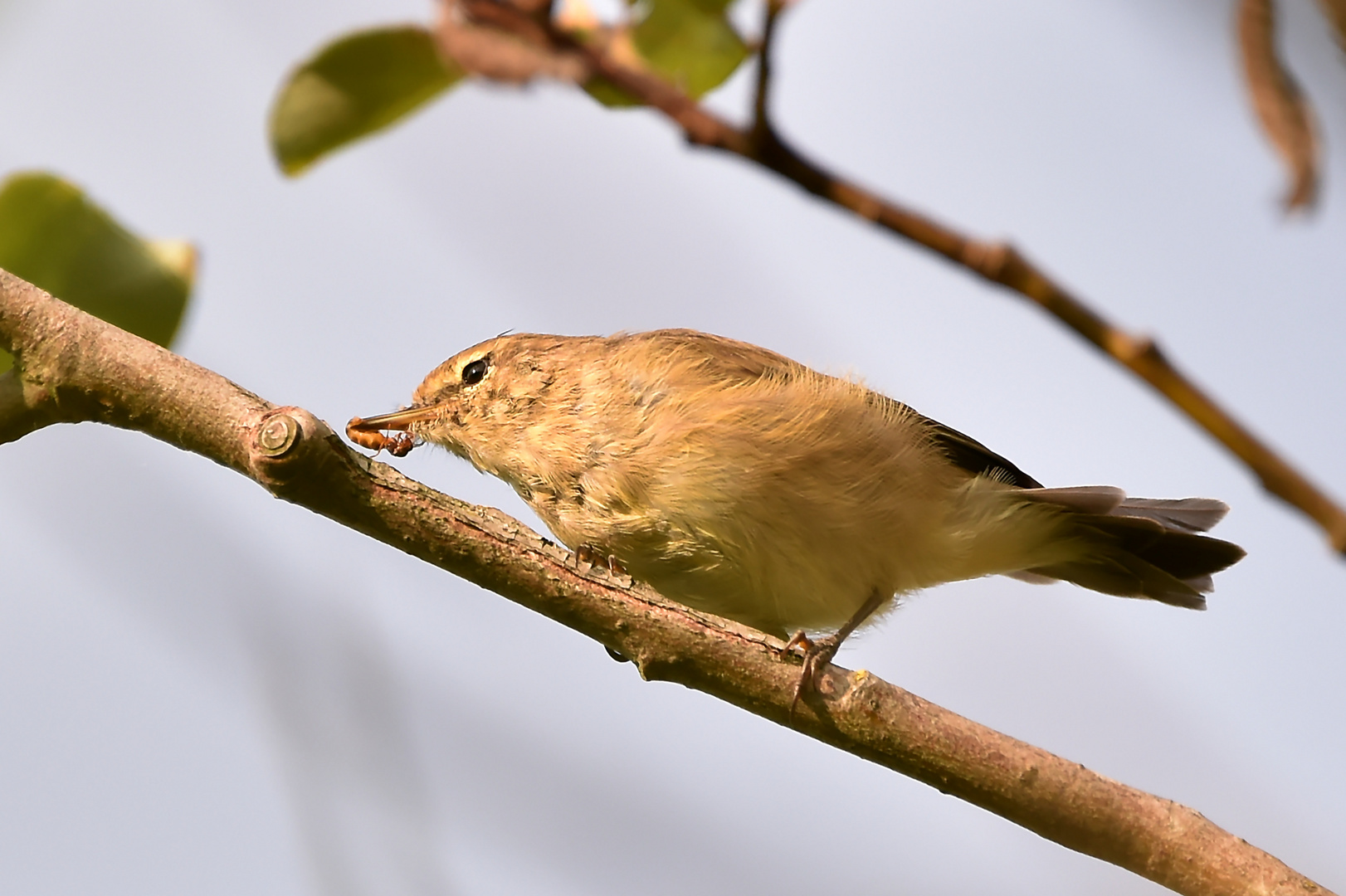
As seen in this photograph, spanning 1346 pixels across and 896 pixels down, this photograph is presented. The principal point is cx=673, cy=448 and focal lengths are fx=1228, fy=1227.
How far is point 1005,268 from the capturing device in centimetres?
127

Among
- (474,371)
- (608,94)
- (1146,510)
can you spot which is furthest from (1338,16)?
(474,371)

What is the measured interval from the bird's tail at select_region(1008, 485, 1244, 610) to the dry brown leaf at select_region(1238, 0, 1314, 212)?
2240 mm

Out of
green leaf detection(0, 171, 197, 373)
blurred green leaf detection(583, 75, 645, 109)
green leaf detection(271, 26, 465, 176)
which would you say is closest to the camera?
blurred green leaf detection(583, 75, 645, 109)

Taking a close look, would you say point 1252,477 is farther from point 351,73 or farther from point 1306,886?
point 351,73

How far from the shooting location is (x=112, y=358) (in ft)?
7.15

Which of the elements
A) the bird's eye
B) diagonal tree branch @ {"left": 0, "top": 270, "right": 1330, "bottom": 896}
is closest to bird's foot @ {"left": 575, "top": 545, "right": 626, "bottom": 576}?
diagonal tree branch @ {"left": 0, "top": 270, "right": 1330, "bottom": 896}

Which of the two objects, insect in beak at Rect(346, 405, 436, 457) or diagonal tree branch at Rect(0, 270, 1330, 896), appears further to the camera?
insect in beak at Rect(346, 405, 436, 457)

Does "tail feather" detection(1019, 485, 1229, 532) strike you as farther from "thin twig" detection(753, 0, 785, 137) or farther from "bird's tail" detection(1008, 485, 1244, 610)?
"thin twig" detection(753, 0, 785, 137)

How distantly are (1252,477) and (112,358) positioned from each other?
1852 millimetres

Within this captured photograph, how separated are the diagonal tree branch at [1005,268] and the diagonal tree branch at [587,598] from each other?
3.49ft

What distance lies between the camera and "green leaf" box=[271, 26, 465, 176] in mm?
1975

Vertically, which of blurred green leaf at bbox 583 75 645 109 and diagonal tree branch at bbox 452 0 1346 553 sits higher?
blurred green leaf at bbox 583 75 645 109

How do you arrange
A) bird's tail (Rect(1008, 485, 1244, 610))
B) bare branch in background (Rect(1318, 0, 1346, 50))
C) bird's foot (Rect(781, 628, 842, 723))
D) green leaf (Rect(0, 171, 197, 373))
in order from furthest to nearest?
bird's tail (Rect(1008, 485, 1244, 610)) < bird's foot (Rect(781, 628, 842, 723)) < green leaf (Rect(0, 171, 197, 373)) < bare branch in background (Rect(1318, 0, 1346, 50))

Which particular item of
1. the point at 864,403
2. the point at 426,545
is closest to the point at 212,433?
the point at 426,545
